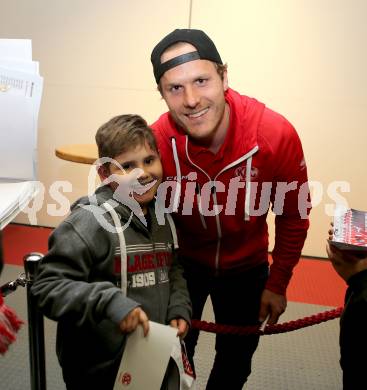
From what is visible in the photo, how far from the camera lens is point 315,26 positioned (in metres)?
2.79

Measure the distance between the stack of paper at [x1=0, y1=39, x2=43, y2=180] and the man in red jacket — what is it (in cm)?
35

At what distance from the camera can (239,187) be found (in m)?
1.26

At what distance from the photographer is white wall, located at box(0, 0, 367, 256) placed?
2.82 metres

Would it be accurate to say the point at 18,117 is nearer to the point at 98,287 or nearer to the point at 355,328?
the point at 98,287

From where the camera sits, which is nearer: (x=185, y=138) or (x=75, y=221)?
(x=75, y=221)

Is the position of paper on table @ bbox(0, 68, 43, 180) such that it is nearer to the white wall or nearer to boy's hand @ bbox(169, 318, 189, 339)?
boy's hand @ bbox(169, 318, 189, 339)

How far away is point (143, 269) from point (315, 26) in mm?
2407

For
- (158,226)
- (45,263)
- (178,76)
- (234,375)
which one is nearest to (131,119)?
(178,76)

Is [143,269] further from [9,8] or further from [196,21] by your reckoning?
[9,8]

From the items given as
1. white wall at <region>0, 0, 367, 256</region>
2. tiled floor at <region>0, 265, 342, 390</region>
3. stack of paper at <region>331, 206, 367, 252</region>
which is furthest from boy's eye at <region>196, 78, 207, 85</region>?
white wall at <region>0, 0, 367, 256</region>

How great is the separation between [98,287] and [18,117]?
486 mm

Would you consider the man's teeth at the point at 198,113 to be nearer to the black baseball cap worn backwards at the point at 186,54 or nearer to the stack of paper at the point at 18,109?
the black baseball cap worn backwards at the point at 186,54

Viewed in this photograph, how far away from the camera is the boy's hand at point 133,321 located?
860 mm

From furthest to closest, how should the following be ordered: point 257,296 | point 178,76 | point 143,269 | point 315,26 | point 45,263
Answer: point 315,26
point 257,296
point 178,76
point 143,269
point 45,263
